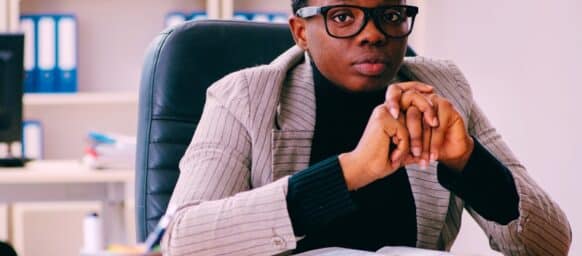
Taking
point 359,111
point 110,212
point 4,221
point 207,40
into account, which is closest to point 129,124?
point 4,221

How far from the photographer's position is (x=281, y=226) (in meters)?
1.21

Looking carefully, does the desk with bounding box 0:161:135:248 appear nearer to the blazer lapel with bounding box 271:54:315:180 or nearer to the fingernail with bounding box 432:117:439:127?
the blazer lapel with bounding box 271:54:315:180

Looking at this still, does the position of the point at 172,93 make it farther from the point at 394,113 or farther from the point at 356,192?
the point at 394,113

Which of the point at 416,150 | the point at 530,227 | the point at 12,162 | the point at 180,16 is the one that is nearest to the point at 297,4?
the point at 416,150

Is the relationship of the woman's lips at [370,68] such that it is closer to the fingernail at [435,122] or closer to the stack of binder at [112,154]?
the fingernail at [435,122]

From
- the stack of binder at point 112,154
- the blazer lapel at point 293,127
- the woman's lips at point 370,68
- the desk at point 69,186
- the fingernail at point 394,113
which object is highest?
the woman's lips at point 370,68

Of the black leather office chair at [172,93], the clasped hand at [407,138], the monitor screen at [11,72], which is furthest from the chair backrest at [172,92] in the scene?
the monitor screen at [11,72]

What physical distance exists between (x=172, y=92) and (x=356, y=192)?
39 centimetres

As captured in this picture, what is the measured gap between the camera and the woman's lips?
1.35 m

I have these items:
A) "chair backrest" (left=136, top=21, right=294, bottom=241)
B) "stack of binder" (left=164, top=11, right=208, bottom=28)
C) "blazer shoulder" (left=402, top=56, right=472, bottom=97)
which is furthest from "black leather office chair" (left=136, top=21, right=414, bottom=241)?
"stack of binder" (left=164, top=11, right=208, bottom=28)

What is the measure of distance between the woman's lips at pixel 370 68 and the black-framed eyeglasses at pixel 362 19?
44 millimetres

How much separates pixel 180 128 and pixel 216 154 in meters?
0.25

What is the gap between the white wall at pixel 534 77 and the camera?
2.30 meters

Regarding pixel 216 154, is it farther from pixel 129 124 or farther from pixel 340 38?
pixel 129 124
